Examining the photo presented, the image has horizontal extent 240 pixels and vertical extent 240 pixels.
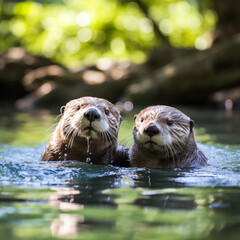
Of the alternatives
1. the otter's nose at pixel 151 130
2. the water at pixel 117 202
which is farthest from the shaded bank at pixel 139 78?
the otter's nose at pixel 151 130

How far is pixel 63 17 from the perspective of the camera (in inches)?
893

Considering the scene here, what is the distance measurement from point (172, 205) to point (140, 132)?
1.66 m

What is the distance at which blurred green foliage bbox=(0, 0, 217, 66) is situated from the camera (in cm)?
Answer: 2247

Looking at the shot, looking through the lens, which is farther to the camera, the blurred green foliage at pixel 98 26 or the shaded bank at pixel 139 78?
the blurred green foliage at pixel 98 26

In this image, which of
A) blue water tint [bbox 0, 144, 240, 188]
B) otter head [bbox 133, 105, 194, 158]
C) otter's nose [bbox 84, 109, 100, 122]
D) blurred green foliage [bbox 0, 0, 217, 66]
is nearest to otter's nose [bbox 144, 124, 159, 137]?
otter head [bbox 133, 105, 194, 158]

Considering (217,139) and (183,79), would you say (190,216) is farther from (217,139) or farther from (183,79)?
(183,79)

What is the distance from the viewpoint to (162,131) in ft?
15.7

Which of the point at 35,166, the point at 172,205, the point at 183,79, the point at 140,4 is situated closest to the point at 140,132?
the point at 35,166

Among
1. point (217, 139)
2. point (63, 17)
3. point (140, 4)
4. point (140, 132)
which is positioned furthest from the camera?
point (63, 17)

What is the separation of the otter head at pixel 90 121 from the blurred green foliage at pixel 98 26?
16.9m

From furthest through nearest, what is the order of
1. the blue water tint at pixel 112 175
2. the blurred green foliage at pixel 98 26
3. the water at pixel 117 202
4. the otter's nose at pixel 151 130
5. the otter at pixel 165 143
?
1. the blurred green foliage at pixel 98 26
2. the otter at pixel 165 143
3. the otter's nose at pixel 151 130
4. the blue water tint at pixel 112 175
5. the water at pixel 117 202

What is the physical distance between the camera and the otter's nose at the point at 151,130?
15.4ft

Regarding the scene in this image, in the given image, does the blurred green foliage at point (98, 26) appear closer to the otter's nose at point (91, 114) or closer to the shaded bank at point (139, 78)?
the shaded bank at point (139, 78)

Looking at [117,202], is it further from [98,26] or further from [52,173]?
[98,26]
